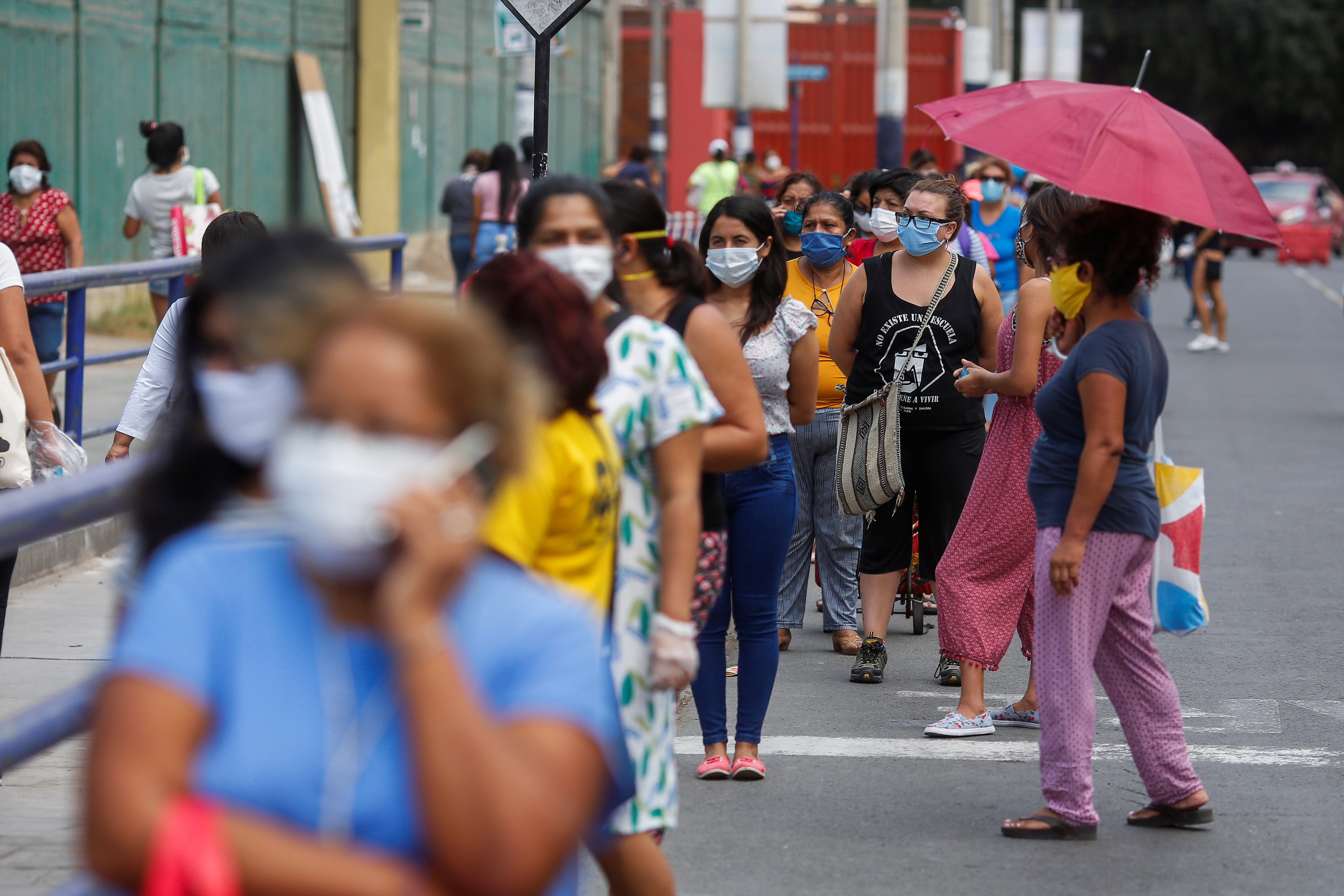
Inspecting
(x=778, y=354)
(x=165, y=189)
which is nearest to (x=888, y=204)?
(x=778, y=354)

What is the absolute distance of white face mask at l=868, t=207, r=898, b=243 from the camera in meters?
7.63

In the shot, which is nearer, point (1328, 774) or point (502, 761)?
point (502, 761)

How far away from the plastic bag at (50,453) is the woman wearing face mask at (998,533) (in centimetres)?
287

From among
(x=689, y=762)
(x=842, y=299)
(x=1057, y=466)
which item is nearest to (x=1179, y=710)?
(x=1057, y=466)

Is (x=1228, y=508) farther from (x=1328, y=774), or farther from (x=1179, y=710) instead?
(x=1179, y=710)

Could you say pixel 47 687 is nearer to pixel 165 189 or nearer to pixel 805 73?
pixel 165 189

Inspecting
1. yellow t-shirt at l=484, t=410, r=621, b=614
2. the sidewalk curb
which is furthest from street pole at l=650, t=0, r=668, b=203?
yellow t-shirt at l=484, t=410, r=621, b=614

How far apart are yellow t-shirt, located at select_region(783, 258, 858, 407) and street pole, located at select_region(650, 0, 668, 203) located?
2288 centimetres

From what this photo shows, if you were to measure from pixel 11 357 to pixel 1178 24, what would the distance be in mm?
64278

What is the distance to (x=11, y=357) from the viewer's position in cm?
543

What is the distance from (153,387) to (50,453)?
37 centimetres

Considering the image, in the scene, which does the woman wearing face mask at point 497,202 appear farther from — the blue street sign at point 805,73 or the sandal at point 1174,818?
the blue street sign at point 805,73

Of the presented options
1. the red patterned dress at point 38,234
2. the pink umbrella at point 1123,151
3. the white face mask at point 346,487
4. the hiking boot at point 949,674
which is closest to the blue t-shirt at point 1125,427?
the pink umbrella at point 1123,151

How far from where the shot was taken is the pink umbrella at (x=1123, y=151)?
457cm
